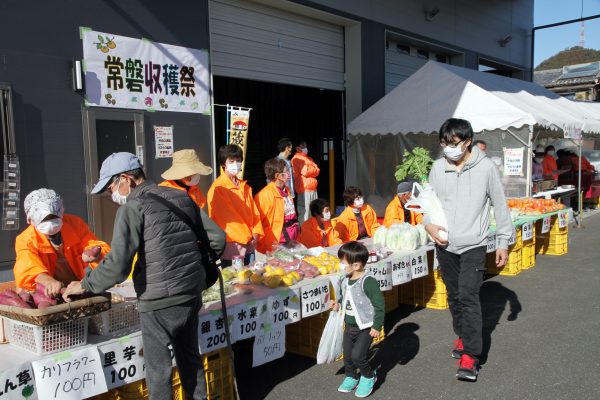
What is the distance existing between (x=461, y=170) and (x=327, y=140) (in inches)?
351

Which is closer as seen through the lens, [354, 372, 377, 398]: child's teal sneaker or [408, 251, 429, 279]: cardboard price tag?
[354, 372, 377, 398]: child's teal sneaker

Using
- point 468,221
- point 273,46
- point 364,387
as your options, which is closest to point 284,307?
point 364,387

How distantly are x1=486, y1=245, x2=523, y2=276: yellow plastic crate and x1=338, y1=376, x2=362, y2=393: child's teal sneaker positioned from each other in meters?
4.44

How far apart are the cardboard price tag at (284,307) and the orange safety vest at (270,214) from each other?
66.5 inches

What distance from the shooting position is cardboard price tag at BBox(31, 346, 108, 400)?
106 inches

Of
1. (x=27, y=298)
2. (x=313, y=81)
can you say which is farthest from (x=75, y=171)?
(x=313, y=81)

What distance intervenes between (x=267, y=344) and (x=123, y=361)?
117cm

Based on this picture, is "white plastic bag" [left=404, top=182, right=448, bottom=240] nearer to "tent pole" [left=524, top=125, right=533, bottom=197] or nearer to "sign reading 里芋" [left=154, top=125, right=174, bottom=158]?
"sign reading 里芋" [left=154, top=125, right=174, bottom=158]

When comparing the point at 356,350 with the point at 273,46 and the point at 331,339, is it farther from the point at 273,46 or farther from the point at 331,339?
the point at 273,46

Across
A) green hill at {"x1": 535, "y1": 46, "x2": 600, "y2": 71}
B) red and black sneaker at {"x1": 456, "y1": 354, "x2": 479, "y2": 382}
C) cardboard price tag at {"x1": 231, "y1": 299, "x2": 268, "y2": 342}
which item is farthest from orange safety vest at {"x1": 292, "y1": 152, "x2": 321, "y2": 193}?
green hill at {"x1": 535, "y1": 46, "x2": 600, "y2": 71}

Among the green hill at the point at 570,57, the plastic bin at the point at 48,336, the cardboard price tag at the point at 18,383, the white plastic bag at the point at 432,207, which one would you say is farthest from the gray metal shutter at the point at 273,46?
the green hill at the point at 570,57

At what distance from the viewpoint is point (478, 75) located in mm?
12266

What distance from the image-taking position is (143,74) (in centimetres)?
754

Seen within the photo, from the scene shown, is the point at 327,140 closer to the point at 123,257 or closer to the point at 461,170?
the point at 461,170
